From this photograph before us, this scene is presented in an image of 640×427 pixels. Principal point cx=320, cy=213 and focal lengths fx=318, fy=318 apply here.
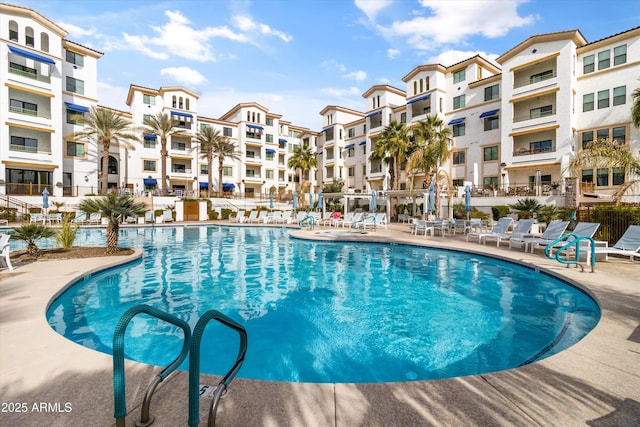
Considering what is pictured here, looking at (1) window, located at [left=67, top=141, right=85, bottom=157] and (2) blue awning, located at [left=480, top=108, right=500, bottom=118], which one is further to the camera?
(1) window, located at [left=67, top=141, right=85, bottom=157]

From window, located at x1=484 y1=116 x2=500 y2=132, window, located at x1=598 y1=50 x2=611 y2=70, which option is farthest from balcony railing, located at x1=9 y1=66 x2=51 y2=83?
window, located at x1=598 y1=50 x2=611 y2=70

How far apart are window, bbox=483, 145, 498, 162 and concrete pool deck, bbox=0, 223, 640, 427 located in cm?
3085

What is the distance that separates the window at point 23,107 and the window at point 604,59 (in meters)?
50.8

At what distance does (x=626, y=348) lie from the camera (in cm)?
378

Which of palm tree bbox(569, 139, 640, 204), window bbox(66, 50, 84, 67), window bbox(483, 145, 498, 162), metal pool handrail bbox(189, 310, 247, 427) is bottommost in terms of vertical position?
metal pool handrail bbox(189, 310, 247, 427)

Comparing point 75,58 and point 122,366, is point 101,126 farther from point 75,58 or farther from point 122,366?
point 122,366

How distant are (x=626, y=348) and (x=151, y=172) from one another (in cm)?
4676

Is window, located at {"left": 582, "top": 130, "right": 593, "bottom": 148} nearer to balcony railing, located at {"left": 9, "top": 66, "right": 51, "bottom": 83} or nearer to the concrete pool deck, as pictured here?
the concrete pool deck

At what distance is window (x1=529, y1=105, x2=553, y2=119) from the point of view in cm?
2750

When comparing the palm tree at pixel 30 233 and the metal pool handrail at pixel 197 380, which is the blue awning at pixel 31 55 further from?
the metal pool handrail at pixel 197 380

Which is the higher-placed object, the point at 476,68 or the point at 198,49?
the point at 476,68

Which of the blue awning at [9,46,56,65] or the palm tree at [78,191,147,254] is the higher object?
the blue awning at [9,46,56,65]

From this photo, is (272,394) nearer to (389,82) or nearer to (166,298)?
(166,298)

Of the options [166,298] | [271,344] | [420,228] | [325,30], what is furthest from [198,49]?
[271,344]
